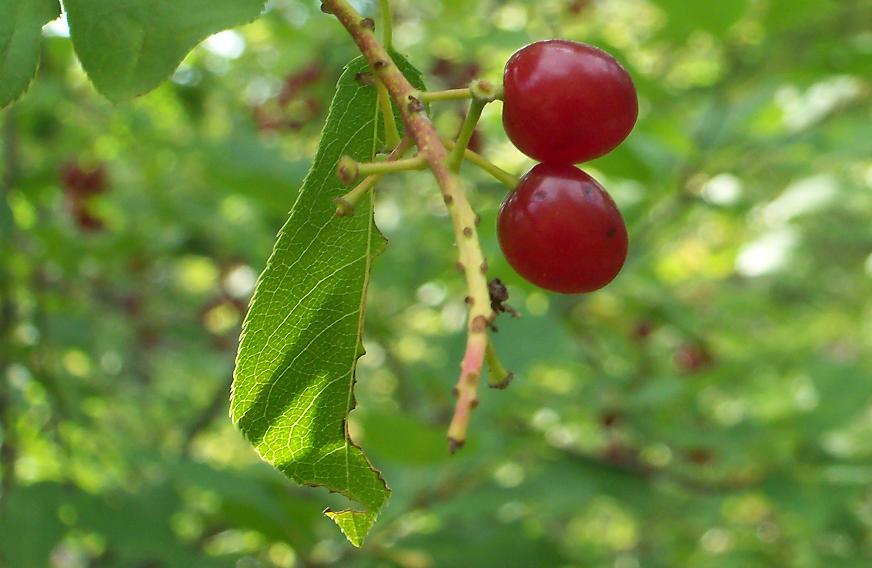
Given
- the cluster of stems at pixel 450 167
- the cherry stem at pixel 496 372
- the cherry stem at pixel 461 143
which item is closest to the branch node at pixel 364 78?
the cluster of stems at pixel 450 167

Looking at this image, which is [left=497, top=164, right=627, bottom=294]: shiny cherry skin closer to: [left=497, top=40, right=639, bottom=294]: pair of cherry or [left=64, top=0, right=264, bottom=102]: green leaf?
[left=497, top=40, right=639, bottom=294]: pair of cherry

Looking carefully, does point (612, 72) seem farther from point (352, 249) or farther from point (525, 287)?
point (525, 287)

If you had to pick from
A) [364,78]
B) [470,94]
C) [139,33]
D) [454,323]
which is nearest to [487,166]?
[470,94]

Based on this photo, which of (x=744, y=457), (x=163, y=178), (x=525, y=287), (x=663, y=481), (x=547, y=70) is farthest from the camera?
(x=163, y=178)

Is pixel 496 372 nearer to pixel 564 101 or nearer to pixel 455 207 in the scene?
pixel 455 207

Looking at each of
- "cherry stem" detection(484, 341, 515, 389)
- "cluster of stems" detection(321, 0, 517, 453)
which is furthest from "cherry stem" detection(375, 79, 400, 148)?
"cherry stem" detection(484, 341, 515, 389)

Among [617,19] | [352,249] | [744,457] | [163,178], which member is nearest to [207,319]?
[163,178]
